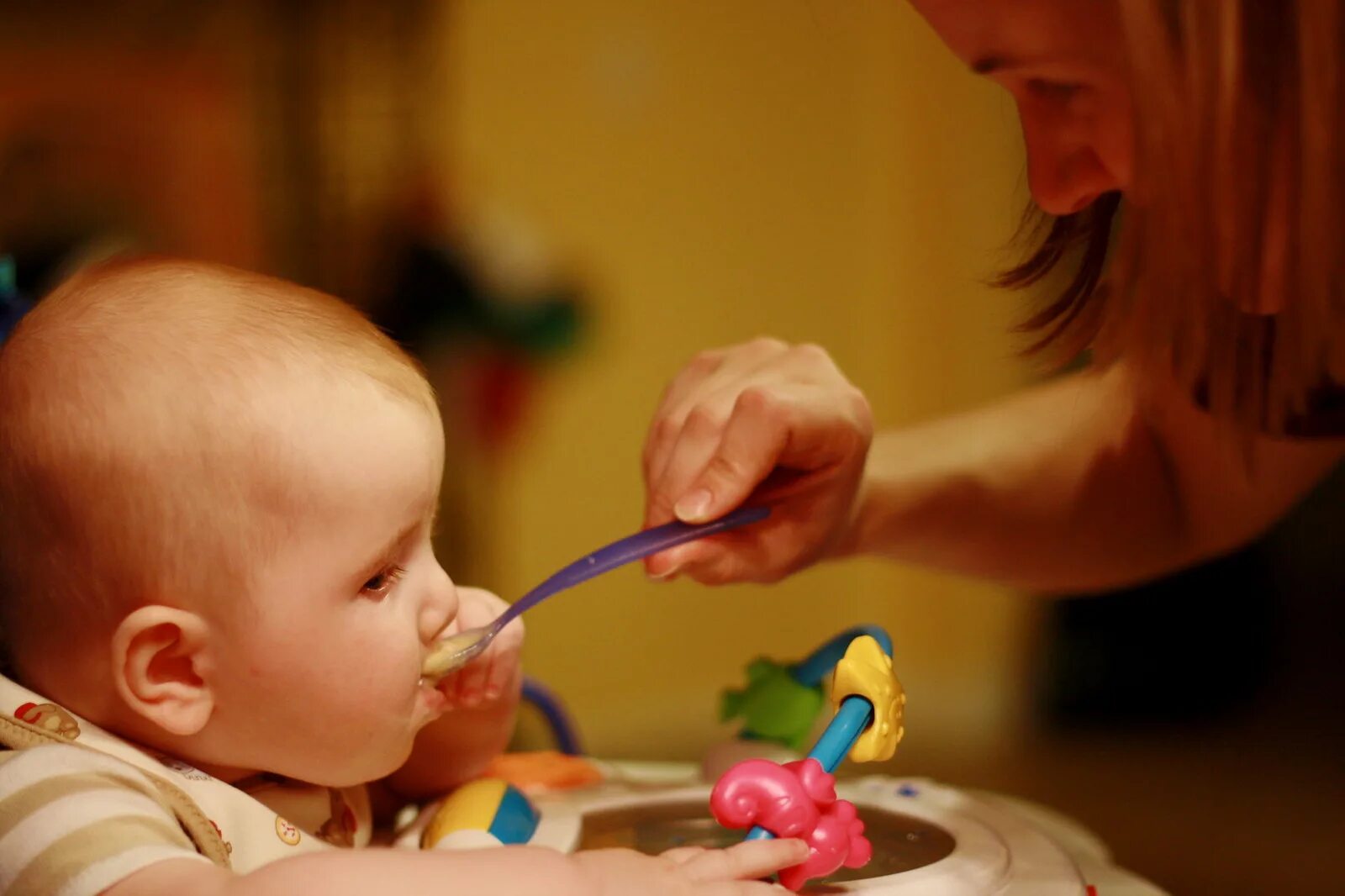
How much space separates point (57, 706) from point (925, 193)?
1.77 m

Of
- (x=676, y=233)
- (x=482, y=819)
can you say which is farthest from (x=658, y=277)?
(x=482, y=819)

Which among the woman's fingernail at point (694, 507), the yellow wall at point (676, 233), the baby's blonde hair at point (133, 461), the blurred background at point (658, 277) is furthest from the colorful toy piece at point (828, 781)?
the yellow wall at point (676, 233)

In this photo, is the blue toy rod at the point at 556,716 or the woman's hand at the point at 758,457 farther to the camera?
the blue toy rod at the point at 556,716

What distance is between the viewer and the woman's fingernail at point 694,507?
25.2 inches

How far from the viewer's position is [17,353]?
1.74 ft

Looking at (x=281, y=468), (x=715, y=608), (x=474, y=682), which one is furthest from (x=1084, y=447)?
(x=715, y=608)

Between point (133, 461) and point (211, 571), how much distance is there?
1.9 inches

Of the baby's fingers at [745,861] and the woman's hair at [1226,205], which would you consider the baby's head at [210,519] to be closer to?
the baby's fingers at [745,861]

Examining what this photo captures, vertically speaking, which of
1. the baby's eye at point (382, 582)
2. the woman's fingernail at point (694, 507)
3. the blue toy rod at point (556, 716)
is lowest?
the blue toy rod at point (556, 716)

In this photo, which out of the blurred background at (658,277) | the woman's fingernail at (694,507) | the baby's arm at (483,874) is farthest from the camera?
the blurred background at (658,277)

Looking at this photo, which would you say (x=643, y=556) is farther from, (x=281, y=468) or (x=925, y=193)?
(x=925, y=193)

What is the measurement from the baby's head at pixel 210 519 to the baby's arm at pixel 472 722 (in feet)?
0.25

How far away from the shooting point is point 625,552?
2.10 feet

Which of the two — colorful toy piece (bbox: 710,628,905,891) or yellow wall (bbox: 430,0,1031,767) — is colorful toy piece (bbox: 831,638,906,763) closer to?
colorful toy piece (bbox: 710,628,905,891)
